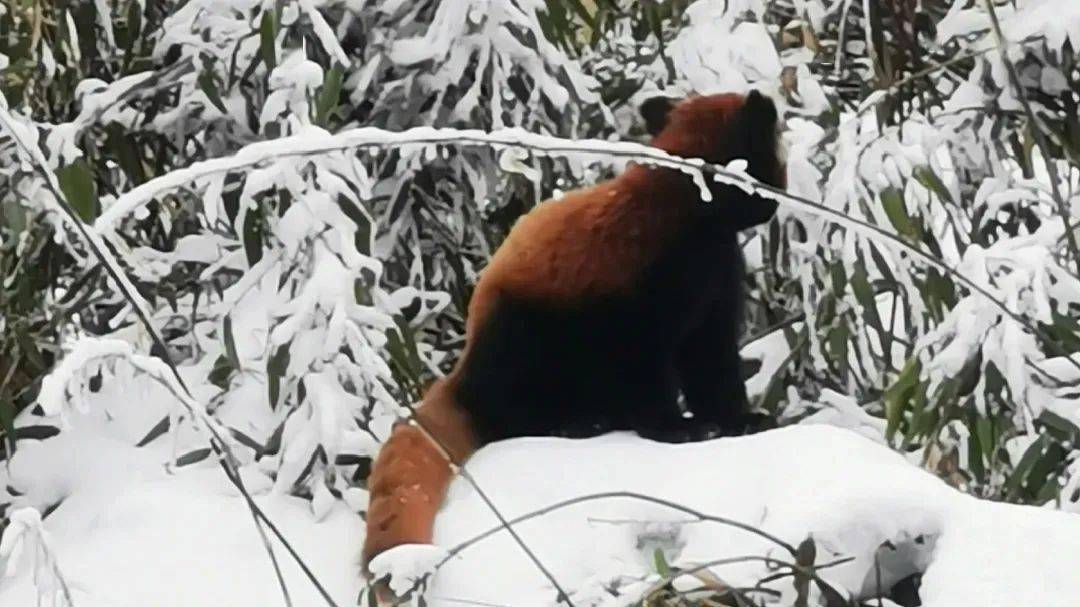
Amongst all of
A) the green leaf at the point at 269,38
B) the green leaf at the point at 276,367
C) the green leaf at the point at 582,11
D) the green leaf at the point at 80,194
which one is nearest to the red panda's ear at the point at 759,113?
the green leaf at the point at 582,11

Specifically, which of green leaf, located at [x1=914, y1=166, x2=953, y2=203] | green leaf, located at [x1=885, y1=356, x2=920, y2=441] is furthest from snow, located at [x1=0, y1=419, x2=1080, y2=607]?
green leaf, located at [x1=914, y1=166, x2=953, y2=203]

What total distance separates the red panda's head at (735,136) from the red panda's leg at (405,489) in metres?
0.84

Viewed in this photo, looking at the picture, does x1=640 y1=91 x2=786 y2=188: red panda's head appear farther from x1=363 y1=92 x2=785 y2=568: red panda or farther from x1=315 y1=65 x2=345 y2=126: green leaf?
x1=315 y1=65 x2=345 y2=126: green leaf

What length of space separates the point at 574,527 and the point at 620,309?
96cm

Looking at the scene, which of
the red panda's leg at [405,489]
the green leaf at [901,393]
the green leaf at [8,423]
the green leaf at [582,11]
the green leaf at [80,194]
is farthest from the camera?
the green leaf at [582,11]

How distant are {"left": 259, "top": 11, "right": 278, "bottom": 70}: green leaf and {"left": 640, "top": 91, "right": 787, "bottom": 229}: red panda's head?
863mm

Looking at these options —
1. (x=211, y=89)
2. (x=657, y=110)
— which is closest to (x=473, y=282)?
(x=657, y=110)

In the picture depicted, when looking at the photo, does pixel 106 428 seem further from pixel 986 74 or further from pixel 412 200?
pixel 986 74

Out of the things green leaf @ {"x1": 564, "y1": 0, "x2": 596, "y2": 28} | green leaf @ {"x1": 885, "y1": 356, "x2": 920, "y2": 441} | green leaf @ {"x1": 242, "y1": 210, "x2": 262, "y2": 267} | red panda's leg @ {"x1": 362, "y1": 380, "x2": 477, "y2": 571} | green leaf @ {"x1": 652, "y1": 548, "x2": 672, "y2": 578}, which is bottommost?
red panda's leg @ {"x1": 362, "y1": 380, "x2": 477, "y2": 571}

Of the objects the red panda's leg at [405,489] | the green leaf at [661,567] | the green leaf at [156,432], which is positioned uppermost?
the green leaf at [661,567]

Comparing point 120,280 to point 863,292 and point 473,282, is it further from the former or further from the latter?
point 473,282

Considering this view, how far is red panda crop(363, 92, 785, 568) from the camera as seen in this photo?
8.80 feet

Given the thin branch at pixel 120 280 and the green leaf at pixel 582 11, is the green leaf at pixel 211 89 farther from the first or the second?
the thin branch at pixel 120 280

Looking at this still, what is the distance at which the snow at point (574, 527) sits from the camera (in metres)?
1.42
